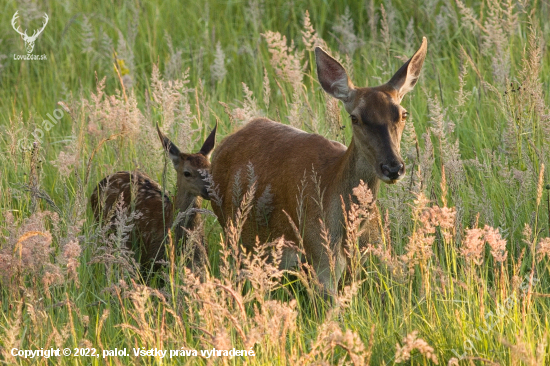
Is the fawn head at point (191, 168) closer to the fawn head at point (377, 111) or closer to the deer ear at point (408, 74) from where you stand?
the fawn head at point (377, 111)

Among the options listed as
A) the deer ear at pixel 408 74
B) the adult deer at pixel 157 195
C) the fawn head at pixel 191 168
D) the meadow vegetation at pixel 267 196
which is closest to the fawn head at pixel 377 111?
the deer ear at pixel 408 74

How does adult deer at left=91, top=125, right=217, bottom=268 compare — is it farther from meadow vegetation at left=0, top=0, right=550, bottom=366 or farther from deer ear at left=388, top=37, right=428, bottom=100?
deer ear at left=388, top=37, right=428, bottom=100

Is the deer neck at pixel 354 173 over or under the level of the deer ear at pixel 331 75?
under

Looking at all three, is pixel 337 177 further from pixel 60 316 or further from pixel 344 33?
pixel 344 33

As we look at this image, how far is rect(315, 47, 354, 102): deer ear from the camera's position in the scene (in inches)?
203

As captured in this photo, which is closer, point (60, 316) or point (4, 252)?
point (4, 252)

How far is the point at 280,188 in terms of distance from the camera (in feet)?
17.3

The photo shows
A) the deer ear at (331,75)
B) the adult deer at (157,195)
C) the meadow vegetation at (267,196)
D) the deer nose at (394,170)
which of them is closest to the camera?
the meadow vegetation at (267,196)

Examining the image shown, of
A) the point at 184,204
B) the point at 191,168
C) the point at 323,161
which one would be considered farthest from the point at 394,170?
the point at 184,204

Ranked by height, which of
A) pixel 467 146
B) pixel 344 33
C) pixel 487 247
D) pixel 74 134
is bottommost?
pixel 487 247

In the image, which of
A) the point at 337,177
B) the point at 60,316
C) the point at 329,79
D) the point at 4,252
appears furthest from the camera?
the point at 329,79

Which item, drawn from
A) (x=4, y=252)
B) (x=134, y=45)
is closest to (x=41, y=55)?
(x=134, y=45)

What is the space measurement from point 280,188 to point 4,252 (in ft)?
6.42

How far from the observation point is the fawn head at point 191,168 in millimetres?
6227
